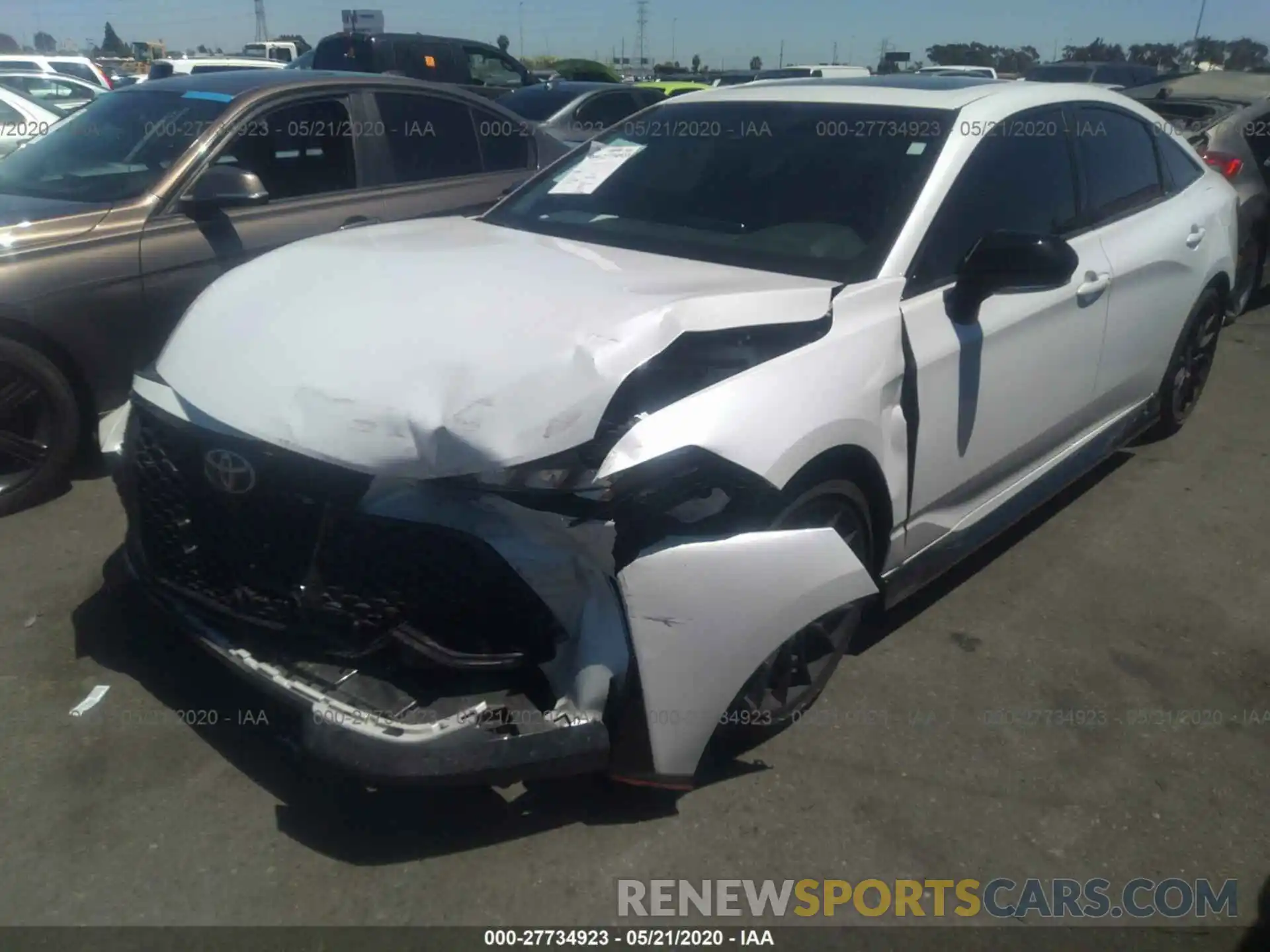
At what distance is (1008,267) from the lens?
3043mm

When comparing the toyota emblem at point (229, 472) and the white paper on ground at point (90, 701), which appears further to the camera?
the white paper on ground at point (90, 701)

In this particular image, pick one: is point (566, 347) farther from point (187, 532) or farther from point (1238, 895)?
point (1238, 895)

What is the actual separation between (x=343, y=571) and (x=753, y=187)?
194 centimetres

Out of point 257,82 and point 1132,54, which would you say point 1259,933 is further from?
point 1132,54

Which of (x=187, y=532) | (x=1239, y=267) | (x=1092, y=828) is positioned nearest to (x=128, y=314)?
(x=187, y=532)

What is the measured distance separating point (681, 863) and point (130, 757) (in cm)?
150

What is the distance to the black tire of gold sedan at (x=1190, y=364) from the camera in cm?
489

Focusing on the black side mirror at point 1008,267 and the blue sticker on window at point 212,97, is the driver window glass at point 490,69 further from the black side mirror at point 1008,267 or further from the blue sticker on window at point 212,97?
the black side mirror at point 1008,267

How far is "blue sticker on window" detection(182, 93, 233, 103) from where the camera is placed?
16.0 feet

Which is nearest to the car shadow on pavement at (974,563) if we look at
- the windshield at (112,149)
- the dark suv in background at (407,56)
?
the windshield at (112,149)

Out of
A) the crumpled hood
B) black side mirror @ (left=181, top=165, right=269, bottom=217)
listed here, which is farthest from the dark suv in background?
the crumpled hood

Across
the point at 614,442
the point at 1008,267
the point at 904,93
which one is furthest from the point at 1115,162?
the point at 614,442

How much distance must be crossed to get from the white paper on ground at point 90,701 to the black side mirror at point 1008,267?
275cm

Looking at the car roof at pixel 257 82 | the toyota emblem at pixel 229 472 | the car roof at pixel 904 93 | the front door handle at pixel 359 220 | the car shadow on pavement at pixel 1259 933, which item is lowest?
the car shadow on pavement at pixel 1259 933
